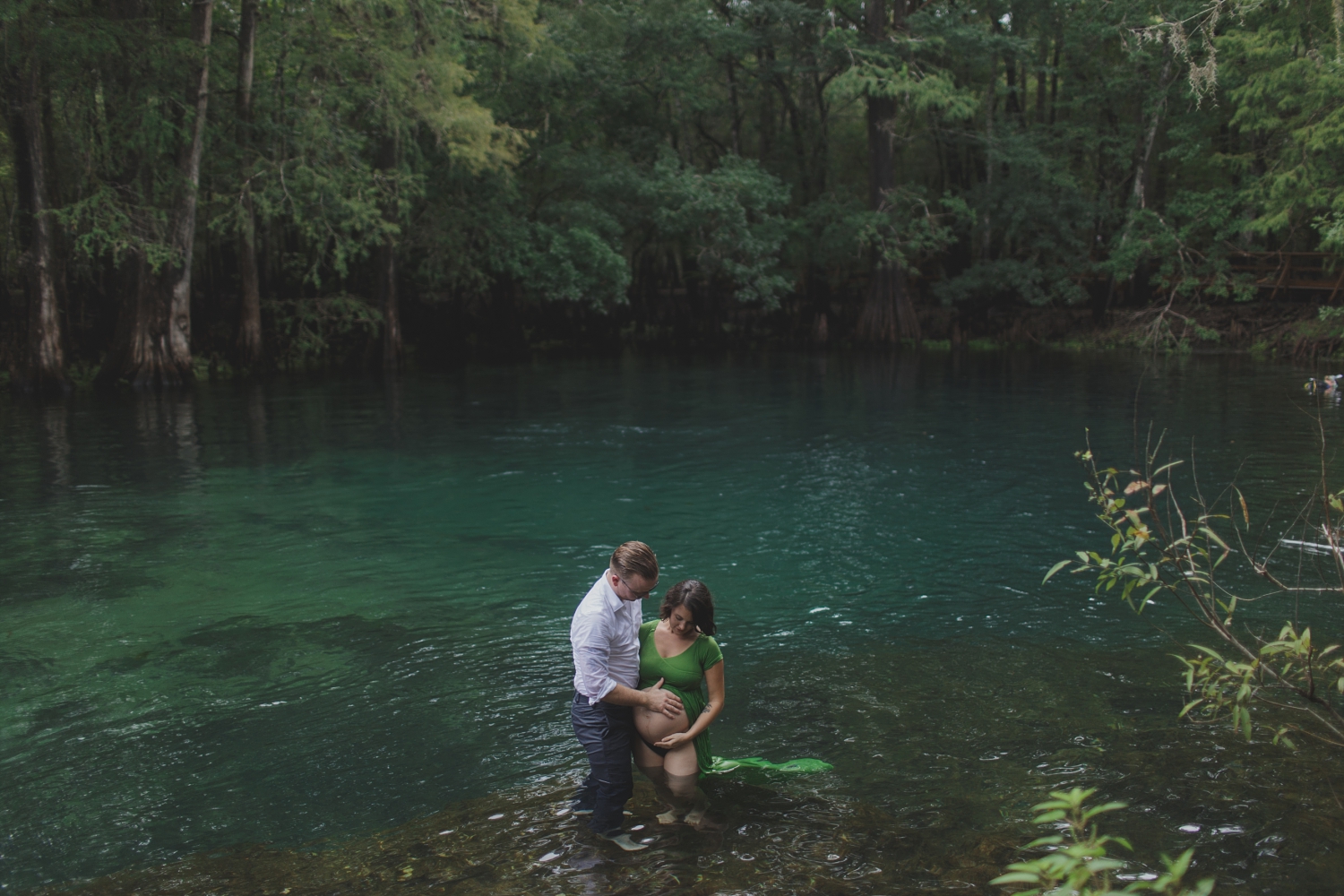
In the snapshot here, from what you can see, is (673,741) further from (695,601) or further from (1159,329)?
(1159,329)

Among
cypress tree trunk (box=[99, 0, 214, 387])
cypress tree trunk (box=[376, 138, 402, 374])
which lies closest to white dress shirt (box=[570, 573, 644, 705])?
cypress tree trunk (box=[99, 0, 214, 387])

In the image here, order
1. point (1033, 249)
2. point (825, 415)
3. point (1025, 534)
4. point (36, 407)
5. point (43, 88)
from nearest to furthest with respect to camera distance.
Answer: point (1025, 534), point (825, 415), point (36, 407), point (43, 88), point (1033, 249)

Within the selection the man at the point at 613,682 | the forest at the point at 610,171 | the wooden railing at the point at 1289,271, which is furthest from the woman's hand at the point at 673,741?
the wooden railing at the point at 1289,271

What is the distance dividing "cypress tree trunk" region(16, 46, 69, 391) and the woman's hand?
23.7 meters

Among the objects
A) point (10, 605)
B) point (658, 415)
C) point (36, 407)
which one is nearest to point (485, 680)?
point (10, 605)

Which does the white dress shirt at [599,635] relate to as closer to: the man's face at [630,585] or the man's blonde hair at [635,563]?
the man's face at [630,585]

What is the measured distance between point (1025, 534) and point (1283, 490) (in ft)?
12.5

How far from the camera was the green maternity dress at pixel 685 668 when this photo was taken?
4996 millimetres

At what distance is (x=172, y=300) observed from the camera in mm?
25656

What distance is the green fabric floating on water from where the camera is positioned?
17.3 ft

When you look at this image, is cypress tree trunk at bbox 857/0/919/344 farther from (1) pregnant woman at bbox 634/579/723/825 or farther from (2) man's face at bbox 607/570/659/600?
(2) man's face at bbox 607/570/659/600

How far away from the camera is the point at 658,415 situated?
68.4 ft

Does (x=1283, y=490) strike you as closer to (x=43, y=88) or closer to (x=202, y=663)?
(x=202, y=663)

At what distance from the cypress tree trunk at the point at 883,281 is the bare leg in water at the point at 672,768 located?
3251cm
